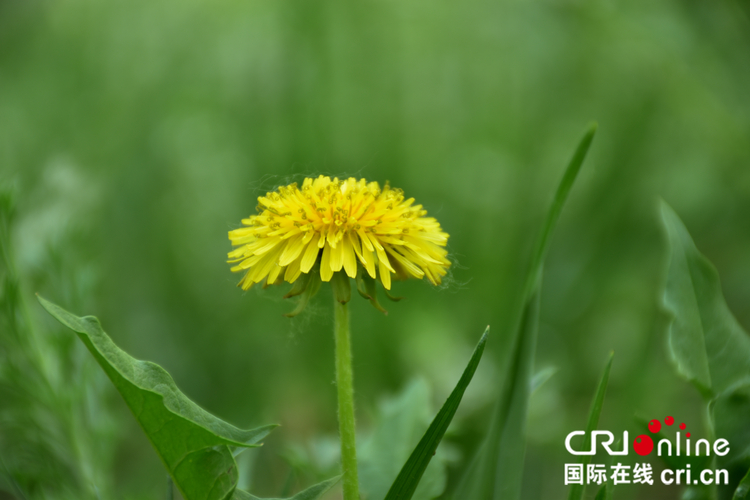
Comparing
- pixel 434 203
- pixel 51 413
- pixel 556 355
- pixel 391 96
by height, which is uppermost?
pixel 391 96

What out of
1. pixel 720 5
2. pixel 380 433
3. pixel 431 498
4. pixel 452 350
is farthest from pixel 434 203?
pixel 431 498

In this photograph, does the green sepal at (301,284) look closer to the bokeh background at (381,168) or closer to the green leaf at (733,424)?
the green leaf at (733,424)

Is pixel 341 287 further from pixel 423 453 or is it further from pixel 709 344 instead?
pixel 709 344

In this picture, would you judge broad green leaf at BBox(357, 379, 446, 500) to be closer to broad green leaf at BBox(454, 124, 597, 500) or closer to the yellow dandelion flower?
broad green leaf at BBox(454, 124, 597, 500)

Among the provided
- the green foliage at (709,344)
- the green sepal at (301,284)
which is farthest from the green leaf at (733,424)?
the green sepal at (301,284)

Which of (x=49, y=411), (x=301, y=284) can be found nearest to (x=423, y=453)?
(x=301, y=284)

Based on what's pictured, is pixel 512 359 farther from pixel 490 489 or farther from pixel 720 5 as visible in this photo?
pixel 720 5

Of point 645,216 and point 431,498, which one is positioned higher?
point 645,216

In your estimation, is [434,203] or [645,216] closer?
[645,216]
